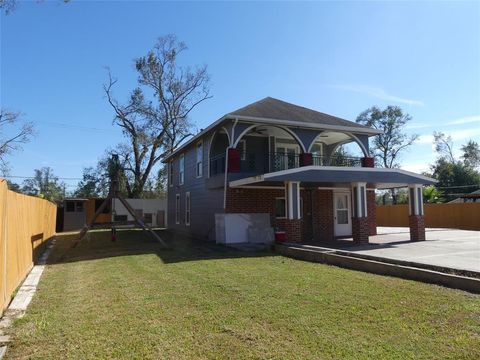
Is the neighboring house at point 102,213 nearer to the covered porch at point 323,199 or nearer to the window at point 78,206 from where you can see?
the window at point 78,206

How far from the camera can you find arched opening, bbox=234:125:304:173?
1759 centimetres

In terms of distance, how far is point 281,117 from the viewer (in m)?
16.3

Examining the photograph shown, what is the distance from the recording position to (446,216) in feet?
81.4

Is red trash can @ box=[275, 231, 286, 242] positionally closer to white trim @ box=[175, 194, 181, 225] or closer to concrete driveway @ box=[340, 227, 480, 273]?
concrete driveway @ box=[340, 227, 480, 273]

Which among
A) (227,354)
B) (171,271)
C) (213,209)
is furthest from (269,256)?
(227,354)

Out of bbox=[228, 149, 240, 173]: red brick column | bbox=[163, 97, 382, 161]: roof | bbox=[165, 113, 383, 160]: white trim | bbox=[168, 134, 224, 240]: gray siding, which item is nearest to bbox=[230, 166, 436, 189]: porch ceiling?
bbox=[228, 149, 240, 173]: red brick column

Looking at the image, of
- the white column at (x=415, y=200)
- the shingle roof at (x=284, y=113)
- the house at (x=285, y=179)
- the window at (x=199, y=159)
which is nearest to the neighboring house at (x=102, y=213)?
the house at (x=285, y=179)

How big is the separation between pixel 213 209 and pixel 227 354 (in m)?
13.6

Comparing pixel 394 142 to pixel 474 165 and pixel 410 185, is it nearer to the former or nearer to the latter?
pixel 474 165

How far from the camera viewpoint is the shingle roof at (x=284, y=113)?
16156 millimetres

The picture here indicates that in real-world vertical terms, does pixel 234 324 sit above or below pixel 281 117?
below

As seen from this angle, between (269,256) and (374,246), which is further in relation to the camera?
(374,246)

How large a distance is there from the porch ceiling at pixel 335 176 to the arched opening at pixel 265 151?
8.85 feet

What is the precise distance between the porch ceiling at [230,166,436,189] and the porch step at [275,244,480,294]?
89.6 inches
